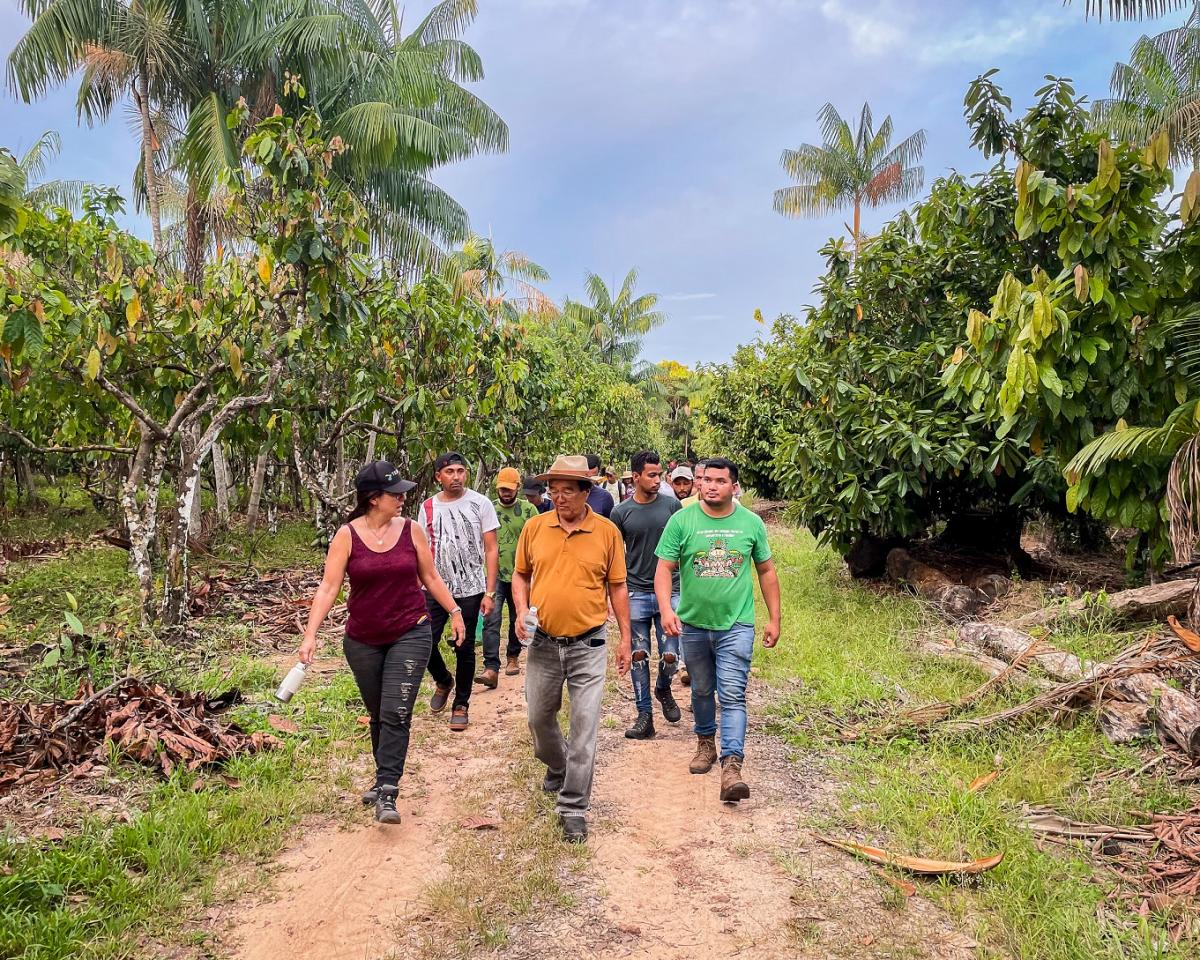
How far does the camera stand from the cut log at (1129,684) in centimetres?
432

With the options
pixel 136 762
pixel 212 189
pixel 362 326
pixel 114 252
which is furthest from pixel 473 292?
pixel 136 762

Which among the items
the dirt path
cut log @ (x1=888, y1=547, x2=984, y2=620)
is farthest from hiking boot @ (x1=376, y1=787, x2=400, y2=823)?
cut log @ (x1=888, y1=547, x2=984, y2=620)

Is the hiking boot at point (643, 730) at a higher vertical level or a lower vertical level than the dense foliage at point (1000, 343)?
lower

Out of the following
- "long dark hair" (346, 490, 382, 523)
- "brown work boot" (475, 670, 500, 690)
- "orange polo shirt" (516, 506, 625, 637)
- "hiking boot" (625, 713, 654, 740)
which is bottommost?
"hiking boot" (625, 713, 654, 740)

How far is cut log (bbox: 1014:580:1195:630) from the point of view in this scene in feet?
21.0

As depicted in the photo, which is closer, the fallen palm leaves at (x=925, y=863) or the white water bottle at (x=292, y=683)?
the fallen palm leaves at (x=925, y=863)

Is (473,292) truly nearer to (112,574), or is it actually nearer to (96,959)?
(112,574)

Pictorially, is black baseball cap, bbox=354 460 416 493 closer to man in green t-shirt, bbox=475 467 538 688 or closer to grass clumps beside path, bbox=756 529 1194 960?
man in green t-shirt, bbox=475 467 538 688

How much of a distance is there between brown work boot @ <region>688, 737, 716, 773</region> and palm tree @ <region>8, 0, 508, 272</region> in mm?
11519

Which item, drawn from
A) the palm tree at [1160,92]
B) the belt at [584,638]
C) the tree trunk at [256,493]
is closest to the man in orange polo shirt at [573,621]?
the belt at [584,638]

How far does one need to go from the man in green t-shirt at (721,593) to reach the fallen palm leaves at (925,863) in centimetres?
76

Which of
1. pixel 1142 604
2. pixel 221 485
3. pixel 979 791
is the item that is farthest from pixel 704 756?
pixel 221 485

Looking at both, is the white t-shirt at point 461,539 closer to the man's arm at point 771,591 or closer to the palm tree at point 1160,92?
the man's arm at point 771,591

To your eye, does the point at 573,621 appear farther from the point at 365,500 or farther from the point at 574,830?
the point at 365,500
